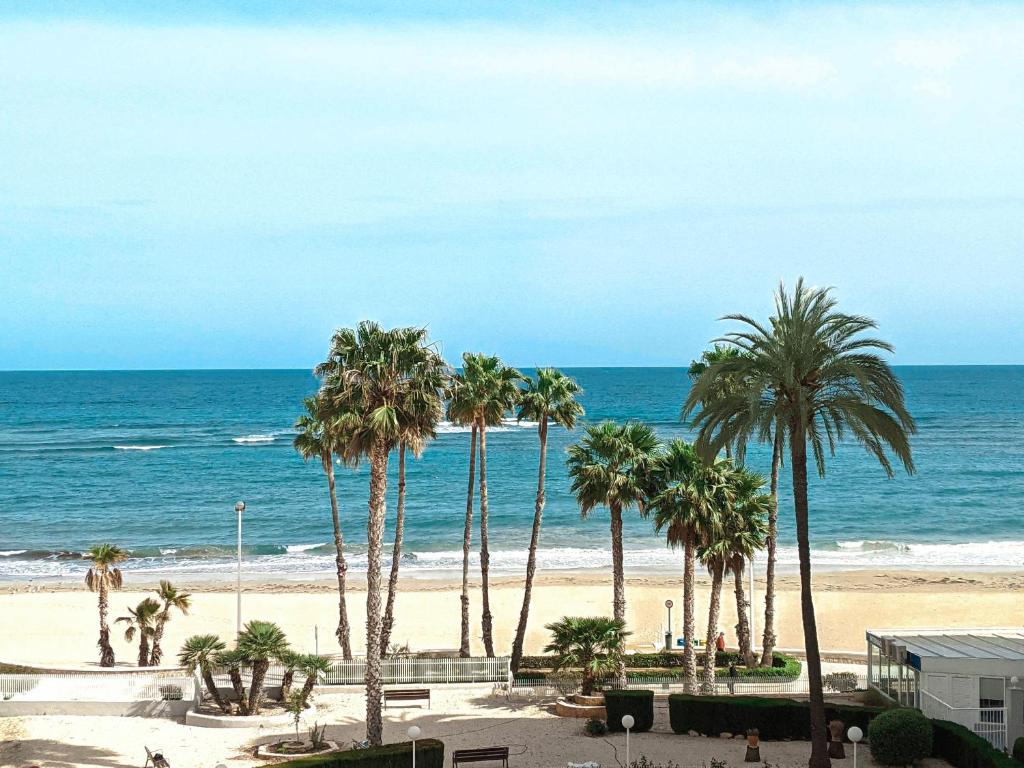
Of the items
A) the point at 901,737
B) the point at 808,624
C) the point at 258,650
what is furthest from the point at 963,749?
the point at 258,650

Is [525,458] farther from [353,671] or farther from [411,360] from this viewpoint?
[411,360]

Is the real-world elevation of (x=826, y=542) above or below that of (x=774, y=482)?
below

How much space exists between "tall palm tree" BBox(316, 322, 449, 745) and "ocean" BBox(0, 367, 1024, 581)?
35.3 m

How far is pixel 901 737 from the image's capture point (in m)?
24.5

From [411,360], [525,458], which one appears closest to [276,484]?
[525,458]

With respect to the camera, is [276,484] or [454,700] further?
[276,484]

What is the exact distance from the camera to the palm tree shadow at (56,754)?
25641 millimetres

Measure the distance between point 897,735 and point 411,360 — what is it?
515 inches

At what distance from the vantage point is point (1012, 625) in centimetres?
4509

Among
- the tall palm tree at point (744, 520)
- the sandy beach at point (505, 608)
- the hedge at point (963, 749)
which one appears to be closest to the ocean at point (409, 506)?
the sandy beach at point (505, 608)

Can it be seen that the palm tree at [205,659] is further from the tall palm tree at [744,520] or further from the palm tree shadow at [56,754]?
the tall palm tree at [744,520]

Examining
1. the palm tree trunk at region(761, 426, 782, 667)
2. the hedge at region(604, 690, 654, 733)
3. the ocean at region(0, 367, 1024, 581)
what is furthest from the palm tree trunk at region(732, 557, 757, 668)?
the ocean at region(0, 367, 1024, 581)

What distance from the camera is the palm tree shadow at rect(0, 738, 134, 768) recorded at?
1009 inches

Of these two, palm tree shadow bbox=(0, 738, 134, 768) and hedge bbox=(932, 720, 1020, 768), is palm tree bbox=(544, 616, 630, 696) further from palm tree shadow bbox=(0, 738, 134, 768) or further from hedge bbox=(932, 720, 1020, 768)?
palm tree shadow bbox=(0, 738, 134, 768)
